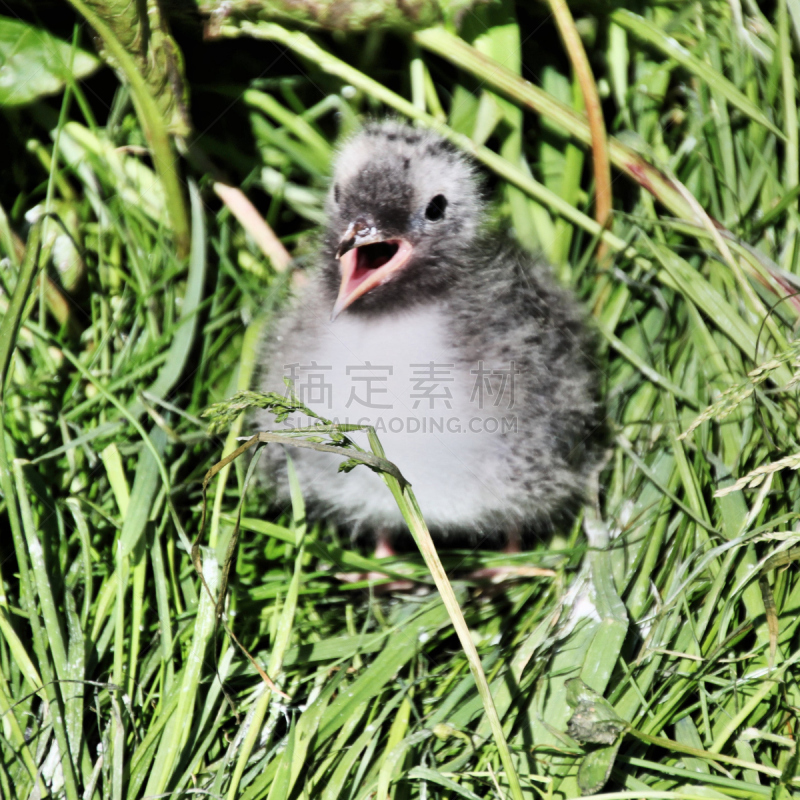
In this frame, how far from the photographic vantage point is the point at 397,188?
5.80ft

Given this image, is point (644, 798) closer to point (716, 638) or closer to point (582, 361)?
point (716, 638)

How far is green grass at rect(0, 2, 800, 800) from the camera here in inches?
58.7

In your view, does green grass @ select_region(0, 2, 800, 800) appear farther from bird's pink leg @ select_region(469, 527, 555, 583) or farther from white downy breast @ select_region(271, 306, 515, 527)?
white downy breast @ select_region(271, 306, 515, 527)

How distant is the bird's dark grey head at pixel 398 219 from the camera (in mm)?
1742

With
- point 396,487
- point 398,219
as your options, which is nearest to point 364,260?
point 398,219

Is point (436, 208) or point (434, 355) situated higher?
point (436, 208)

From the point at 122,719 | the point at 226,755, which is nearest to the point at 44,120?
the point at 122,719

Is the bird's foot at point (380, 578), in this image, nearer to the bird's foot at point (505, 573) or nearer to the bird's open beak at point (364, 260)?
the bird's foot at point (505, 573)

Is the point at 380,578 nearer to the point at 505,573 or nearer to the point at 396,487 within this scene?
the point at 505,573

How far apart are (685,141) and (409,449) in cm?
141

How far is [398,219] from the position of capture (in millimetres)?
1771

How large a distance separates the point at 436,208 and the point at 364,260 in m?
0.24

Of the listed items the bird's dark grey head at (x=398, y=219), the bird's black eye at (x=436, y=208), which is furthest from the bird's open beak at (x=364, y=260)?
the bird's black eye at (x=436, y=208)

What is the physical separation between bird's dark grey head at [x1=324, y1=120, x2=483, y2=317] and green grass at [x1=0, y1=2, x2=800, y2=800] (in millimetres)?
303
